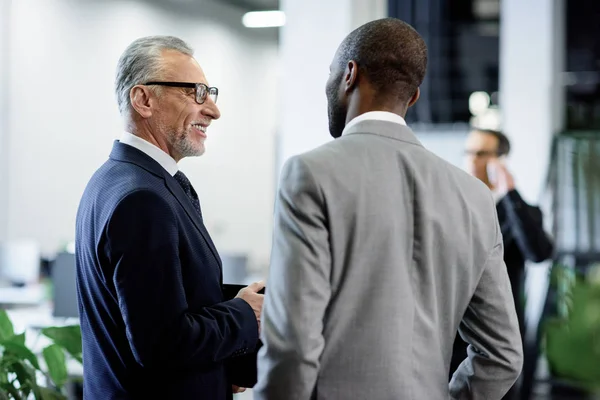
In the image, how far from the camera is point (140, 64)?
1832 mm

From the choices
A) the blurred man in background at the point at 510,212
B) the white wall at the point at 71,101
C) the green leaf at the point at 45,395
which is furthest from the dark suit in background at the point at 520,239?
the white wall at the point at 71,101

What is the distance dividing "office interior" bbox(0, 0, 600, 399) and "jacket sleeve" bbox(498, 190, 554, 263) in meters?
0.44

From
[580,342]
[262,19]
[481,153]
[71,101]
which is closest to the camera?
[580,342]

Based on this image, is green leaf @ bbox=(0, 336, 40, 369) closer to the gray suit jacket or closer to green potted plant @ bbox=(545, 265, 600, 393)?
the gray suit jacket

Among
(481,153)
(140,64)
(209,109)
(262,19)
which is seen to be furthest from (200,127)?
(262,19)

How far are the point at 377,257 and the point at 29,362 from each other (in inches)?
58.7

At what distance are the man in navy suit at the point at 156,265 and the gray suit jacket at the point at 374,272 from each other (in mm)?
280

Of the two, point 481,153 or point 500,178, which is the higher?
point 481,153

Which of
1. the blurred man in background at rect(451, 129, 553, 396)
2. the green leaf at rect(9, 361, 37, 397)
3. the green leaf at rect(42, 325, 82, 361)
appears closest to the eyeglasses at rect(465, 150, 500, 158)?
the blurred man in background at rect(451, 129, 553, 396)

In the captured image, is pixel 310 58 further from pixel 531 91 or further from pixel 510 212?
pixel 531 91

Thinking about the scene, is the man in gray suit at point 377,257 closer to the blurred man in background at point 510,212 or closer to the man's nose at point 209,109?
the man's nose at point 209,109

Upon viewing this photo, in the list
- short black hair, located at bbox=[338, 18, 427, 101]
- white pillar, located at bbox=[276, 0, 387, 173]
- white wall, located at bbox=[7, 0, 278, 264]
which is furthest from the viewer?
white wall, located at bbox=[7, 0, 278, 264]

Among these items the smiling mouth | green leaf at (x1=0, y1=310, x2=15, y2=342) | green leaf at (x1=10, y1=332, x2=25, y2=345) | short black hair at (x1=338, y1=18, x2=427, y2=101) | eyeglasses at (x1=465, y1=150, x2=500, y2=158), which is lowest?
green leaf at (x1=10, y1=332, x2=25, y2=345)

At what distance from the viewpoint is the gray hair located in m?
1.83
